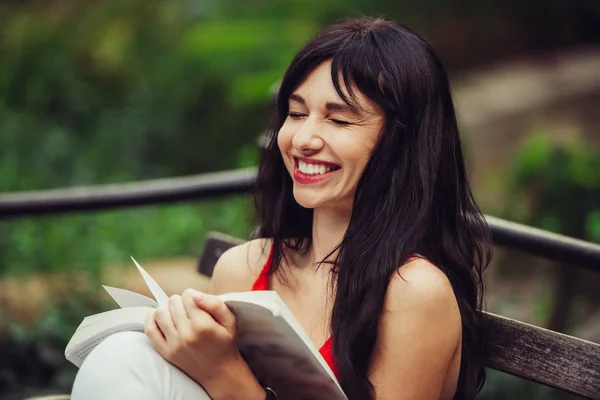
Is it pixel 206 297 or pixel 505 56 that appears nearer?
pixel 206 297

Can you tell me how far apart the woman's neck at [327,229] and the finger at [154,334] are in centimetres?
49

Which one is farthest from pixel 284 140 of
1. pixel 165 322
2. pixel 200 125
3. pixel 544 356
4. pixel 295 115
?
pixel 200 125

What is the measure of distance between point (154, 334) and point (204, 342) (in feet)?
0.38

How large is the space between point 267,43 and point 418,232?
5193 millimetres

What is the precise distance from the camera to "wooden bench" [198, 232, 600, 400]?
6.77ft

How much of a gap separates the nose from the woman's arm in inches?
13.4

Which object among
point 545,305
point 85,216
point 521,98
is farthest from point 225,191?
point 521,98

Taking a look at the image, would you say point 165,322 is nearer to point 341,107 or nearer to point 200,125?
point 341,107

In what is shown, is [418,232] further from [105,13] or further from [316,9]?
[105,13]

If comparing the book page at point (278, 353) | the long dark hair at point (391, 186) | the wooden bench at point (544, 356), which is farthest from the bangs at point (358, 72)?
the wooden bench at point (544, 356)

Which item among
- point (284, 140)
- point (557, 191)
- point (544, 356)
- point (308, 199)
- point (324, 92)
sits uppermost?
point (324, 92)

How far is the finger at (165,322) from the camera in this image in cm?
197

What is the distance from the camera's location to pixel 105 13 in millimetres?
8000

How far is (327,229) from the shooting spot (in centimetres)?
229
